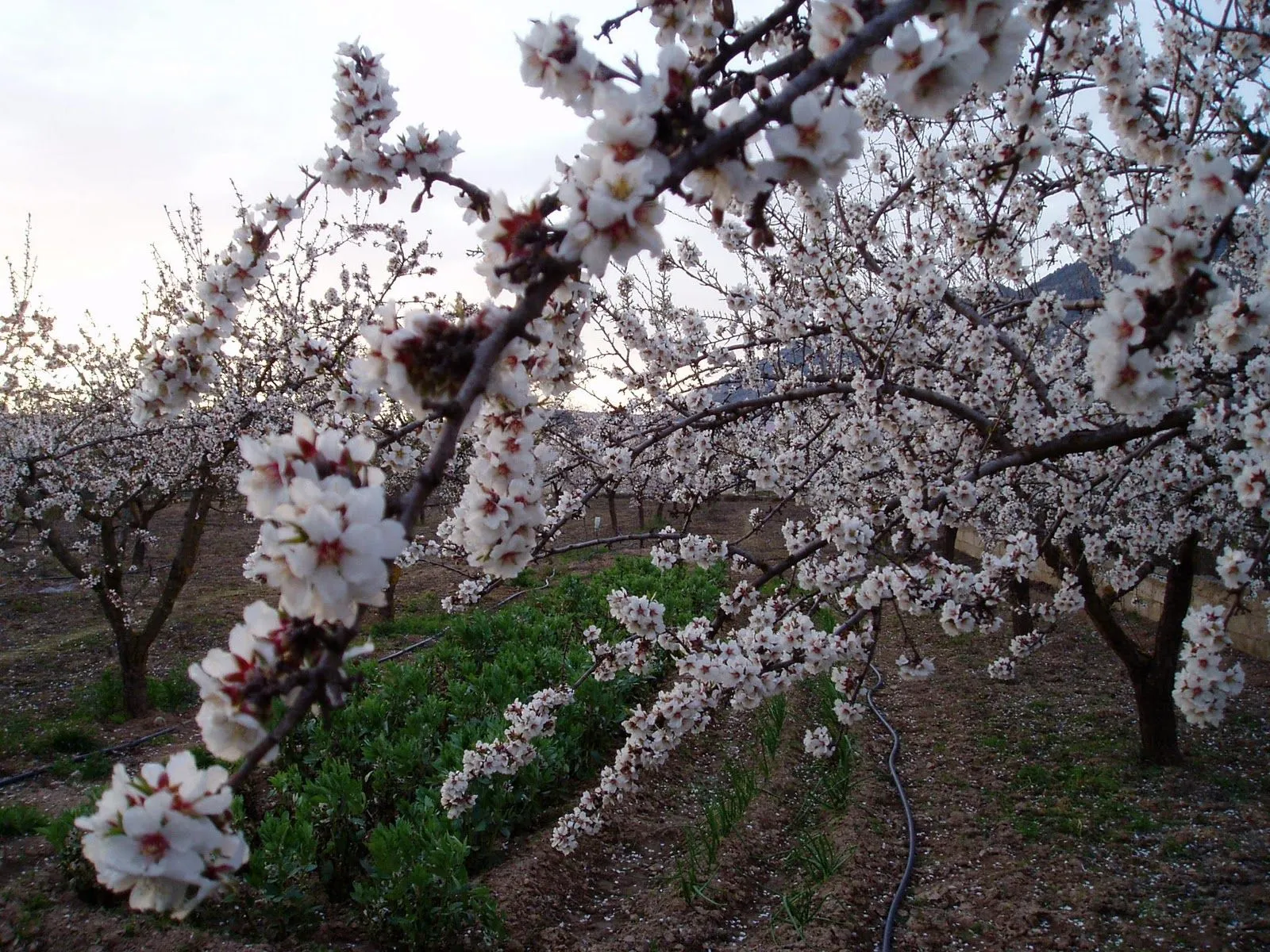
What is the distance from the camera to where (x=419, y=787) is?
4.13 m

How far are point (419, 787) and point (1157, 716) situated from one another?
4.52 m

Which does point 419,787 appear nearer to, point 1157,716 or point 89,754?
point 89,754

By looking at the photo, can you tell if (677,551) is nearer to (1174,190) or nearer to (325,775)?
(1174,190)

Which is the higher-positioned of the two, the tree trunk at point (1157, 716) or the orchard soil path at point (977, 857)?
the tree trunk at point (1157, 716)

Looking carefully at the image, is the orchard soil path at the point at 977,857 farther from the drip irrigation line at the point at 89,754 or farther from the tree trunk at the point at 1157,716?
the drip irrigation line at the point at 89,754

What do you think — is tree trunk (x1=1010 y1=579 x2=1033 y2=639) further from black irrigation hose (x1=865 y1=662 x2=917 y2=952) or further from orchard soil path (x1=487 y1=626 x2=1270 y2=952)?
black irrigation hose (x1=865 y1=662 x2=917 y2=952)

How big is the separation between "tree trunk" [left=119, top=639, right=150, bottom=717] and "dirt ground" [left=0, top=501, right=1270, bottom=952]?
17cm

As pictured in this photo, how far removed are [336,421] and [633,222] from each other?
232 centimetres

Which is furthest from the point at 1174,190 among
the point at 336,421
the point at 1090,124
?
the point at 336,421

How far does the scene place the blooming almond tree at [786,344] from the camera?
847mm

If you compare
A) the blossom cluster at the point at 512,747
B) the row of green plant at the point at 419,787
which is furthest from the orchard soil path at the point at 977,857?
the blossom cluster at the point at 512,747

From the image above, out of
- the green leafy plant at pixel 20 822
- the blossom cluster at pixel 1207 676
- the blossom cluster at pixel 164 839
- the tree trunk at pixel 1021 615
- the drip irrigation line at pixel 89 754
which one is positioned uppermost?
the tree trunk at pixel 1021 615

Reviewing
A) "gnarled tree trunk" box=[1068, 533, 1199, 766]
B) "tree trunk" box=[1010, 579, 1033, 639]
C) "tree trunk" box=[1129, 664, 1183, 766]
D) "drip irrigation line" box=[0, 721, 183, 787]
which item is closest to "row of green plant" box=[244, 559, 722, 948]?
"drip irrigation line" box=[0, 721, 183, 787]

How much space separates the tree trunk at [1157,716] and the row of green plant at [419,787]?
3.45 meters
